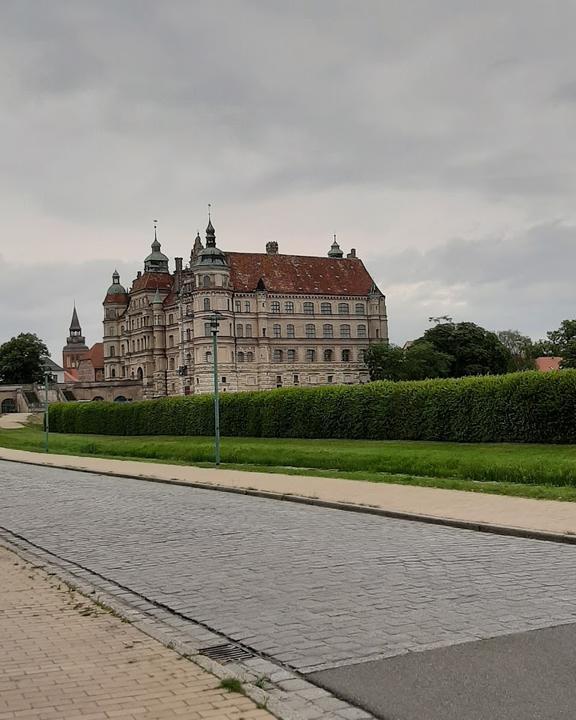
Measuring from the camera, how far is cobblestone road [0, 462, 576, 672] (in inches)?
302

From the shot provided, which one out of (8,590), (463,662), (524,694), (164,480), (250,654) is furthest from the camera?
(164,480)

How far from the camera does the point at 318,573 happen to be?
10.5 m

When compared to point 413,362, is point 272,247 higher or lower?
higher

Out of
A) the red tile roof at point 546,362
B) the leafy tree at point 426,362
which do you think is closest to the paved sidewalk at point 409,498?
the leafy tree at point 426,362

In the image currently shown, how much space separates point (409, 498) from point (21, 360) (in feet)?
419

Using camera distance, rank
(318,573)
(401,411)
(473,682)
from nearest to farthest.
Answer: (473,682), (318,573), (401,411)

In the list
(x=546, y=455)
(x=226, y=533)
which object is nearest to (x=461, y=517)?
(x=226, y=533)

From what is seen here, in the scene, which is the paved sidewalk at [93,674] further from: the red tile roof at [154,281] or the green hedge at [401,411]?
the red tile roof at [154,281]

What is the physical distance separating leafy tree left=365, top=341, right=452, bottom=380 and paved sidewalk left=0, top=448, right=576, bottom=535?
8464 centimetres

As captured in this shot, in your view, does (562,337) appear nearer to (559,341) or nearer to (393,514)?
(559,341)

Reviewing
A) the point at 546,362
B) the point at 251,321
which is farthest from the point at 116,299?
the point at 546,362

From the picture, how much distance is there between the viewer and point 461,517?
1505 centimetres

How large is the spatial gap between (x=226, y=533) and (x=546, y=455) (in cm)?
1761

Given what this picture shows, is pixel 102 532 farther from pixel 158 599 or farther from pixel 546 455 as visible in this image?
pixel 546 455
